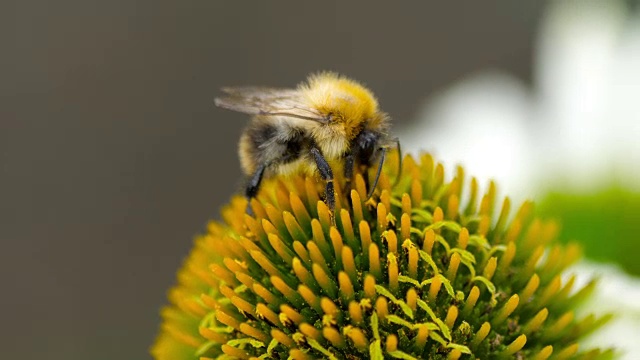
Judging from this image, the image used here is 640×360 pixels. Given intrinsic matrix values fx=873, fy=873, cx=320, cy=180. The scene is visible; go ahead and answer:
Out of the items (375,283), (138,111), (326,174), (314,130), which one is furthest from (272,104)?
(138,111)

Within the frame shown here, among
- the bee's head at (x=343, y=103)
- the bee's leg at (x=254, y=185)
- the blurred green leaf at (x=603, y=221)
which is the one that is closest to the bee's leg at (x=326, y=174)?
the bee's head at (x=343, y=103)

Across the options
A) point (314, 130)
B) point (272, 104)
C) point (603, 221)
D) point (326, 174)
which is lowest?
point (326, 174)

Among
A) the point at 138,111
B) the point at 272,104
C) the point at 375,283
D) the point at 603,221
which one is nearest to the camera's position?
the point at 375,283

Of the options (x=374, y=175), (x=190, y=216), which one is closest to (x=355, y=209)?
(x=374, y=175)

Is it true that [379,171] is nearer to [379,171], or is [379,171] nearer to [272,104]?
[379,171]

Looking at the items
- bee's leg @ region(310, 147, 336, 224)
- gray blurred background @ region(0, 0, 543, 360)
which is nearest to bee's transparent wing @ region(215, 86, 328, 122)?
bee's leg @ region(310, 147, 336, 224)

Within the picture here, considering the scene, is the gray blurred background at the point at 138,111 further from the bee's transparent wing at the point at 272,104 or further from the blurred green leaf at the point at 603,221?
the bee's transparent wing at the point at 272,104
